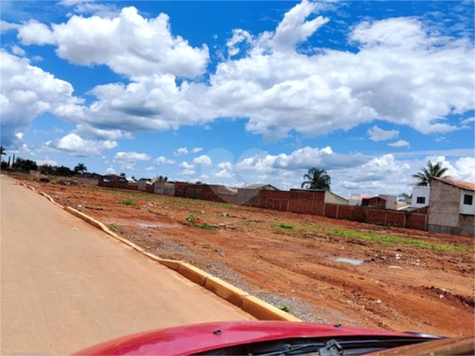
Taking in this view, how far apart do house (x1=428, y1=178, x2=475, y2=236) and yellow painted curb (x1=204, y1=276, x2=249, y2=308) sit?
39.1 metres

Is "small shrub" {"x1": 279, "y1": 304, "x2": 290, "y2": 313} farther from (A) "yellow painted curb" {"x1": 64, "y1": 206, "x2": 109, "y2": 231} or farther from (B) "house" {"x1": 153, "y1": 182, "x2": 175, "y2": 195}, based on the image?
(B) "house" {"x1": 153, "y1": 182, "x2": 175, "y2": 195}

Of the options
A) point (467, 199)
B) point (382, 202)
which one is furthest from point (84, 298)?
point (382, 202)

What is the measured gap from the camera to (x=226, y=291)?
25.8ft

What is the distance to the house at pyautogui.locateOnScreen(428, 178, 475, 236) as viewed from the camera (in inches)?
1672

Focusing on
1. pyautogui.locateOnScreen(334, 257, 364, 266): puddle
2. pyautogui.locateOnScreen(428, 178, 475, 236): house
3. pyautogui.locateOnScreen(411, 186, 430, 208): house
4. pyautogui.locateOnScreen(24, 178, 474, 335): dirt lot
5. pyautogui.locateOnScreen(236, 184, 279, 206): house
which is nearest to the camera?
pyautogui.locateOnScreen(24, 178, 474, 335): dirt lot

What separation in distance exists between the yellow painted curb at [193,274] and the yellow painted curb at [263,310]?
1689 millimetres

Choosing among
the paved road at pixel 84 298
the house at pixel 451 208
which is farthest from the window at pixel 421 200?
the paved road at pixel 84 298

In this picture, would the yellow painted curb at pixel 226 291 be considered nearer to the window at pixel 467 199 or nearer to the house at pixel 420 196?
the window at pixel 467 199

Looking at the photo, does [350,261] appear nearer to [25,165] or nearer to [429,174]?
[429,174]

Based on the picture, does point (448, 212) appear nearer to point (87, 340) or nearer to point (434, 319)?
point (434, 319)

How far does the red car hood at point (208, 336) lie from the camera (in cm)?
258

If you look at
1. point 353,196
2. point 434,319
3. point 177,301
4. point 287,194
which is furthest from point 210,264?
point 353,196

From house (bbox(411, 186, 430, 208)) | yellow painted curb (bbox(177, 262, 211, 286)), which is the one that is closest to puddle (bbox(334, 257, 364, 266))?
yellow painted curb (bbox(177, 262, 211, 286))

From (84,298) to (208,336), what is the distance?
4.95 meters
